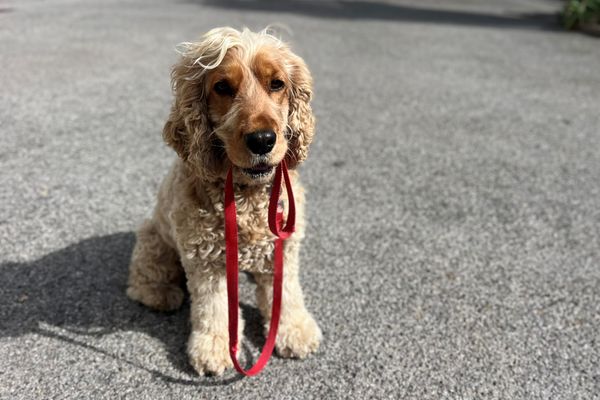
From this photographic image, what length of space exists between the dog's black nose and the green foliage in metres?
14.2

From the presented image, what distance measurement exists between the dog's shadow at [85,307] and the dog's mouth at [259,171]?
1.38 m

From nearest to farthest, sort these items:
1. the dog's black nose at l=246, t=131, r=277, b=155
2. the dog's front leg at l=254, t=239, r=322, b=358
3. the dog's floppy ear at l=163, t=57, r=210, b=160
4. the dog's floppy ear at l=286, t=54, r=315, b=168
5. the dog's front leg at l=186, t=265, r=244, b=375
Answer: the dog's black nose at l=246, t=131, r=277, b=155 → the dog's floppy ear at l=163, t=57, r=210, b=160 → the dog's floppy ear at l=286, t=54, r=315, b=168 → the dog's front leg at l=186, t=265, r=244, b=375 → the dog's front leg at l=254, t=239, r=322, b=358

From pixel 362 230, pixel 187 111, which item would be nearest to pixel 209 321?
pixel 187 111

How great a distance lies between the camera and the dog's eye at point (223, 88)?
A: 257 centimetres

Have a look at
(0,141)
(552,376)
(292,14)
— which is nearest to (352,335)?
(552,376)

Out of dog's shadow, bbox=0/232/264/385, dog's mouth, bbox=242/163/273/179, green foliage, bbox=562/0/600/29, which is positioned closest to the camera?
dog's mouth, bbox=242/163/273/179

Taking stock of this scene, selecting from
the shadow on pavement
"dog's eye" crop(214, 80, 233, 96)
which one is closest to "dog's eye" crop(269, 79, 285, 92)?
"dog's eye" crop(214, 80, 233, 96)

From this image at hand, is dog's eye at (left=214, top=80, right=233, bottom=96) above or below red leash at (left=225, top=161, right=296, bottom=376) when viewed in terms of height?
above

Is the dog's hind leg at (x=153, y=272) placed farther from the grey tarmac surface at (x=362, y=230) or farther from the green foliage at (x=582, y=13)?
the green foliage at (x=582, y=13)

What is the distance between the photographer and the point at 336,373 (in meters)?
3.08

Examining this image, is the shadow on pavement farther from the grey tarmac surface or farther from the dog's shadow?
the dog's shadow

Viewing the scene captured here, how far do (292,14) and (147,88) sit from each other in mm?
8035

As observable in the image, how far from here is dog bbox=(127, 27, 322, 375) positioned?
2510mm

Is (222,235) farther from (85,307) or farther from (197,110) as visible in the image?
(85,307)
